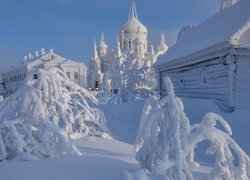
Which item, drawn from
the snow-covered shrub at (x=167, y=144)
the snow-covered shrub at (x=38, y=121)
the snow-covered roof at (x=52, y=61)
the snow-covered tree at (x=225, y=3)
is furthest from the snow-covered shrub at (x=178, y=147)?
the snow-covered roof at (x=52, y=61)

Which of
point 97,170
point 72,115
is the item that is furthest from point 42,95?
point 97,170

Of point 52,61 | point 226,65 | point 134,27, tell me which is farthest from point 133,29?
point 226,65

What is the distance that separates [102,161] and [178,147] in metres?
1.75

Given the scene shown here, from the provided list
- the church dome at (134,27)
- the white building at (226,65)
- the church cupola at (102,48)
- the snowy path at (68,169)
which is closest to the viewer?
the snowy path at (68,169)

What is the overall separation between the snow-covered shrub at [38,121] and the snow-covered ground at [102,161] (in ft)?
1.22

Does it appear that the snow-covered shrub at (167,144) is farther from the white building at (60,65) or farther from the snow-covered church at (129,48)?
the snow-covered church at (129,48)

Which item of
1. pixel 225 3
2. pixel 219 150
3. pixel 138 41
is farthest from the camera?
pixel 138 41

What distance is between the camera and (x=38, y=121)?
7.20m

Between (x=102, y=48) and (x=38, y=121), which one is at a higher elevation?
(x=102, y=48)

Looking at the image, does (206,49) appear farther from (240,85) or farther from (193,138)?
(193,138)

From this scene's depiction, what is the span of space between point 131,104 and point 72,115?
34.1ft

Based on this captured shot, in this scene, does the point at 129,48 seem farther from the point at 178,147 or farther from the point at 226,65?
the point at 178,147

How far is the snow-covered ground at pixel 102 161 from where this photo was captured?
5.05 m

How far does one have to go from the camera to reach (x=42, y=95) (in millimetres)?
7777
